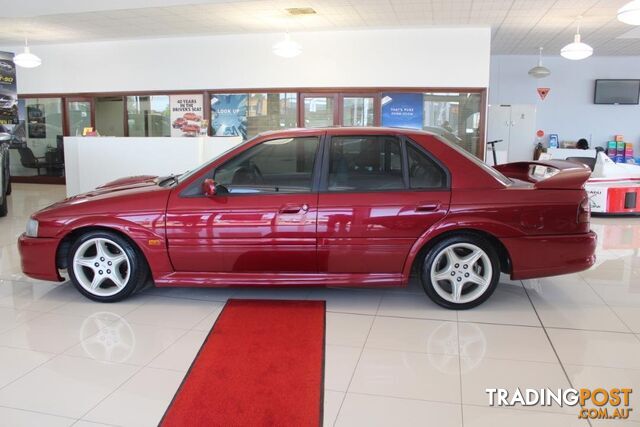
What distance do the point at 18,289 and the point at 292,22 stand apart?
6.62 m

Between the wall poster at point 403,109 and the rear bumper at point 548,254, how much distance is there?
6.64 m

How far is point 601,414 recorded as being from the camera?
2.23m

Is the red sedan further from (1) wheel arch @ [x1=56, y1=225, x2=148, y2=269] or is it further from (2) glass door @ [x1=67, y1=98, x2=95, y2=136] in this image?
(2) glass door @ [x1=67, y1=98, x2=95, y2=136]

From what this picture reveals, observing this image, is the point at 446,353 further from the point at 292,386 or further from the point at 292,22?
the point at 292,22

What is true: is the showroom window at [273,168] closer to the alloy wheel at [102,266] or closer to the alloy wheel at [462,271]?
the alloy wheel at [102,266]

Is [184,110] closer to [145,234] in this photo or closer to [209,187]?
[145,234]

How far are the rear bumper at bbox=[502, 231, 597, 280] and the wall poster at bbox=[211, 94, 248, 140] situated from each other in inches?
310

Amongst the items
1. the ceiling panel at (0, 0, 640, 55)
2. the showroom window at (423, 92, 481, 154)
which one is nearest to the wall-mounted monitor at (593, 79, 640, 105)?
the ceiling panel at (0, 0, 640, 55)

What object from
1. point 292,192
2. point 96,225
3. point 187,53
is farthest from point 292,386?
point 187,53

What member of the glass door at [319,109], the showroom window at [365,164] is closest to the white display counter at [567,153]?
the glass door at [319,109]

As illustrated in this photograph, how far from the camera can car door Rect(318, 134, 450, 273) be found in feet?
11.0

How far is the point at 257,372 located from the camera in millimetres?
2605

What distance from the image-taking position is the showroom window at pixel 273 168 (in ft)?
11.4

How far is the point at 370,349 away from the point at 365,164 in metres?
1.27
